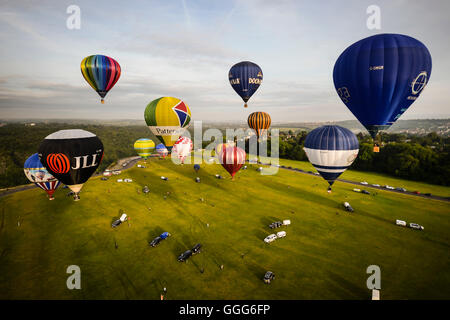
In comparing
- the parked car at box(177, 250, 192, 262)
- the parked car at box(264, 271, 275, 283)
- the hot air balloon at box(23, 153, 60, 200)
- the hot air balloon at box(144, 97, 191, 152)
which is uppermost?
the hot air balloon at box(144, 97, 191, 152)

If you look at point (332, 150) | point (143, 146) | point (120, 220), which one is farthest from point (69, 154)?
point (143, 146)

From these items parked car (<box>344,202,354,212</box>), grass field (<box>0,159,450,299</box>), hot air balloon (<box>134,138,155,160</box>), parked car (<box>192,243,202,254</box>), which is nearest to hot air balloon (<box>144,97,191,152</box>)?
grass field (<box>0,159,450,299</box>)

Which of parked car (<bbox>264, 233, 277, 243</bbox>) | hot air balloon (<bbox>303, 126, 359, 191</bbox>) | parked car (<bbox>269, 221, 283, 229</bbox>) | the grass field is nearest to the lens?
the grass field

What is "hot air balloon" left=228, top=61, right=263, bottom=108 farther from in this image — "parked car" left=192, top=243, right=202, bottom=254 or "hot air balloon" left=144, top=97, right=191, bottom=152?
"parked car" left=192, top=243, right=202, bottom=254

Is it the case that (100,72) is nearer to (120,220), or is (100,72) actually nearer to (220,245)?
(120,220)

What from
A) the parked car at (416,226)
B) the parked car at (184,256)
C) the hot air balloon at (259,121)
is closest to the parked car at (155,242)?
the parked car at (184,256)

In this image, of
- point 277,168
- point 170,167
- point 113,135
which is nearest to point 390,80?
point 277,168
